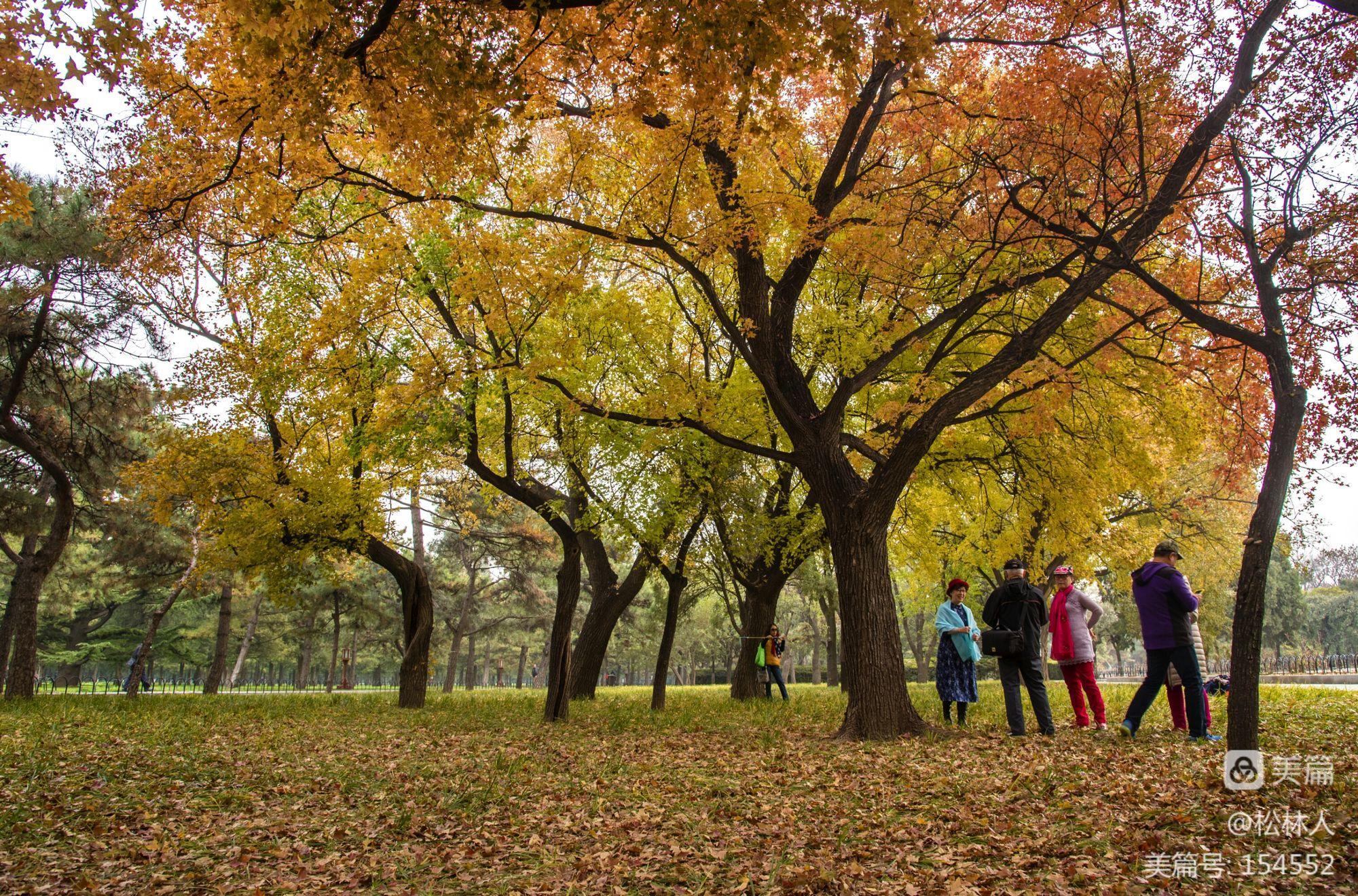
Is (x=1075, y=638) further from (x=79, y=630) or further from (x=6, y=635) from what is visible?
(x=79, y=630)

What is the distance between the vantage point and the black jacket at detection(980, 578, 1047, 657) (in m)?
8.19

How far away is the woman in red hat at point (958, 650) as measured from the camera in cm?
884

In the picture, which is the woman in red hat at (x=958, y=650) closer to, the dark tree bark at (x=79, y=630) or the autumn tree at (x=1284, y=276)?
the autumn tree at (x=1284, y=276)

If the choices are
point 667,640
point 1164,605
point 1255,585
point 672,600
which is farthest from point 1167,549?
point 667,640

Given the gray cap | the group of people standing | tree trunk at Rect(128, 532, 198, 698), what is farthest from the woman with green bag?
tree trunk at Rect(128, 532, 198, 698)

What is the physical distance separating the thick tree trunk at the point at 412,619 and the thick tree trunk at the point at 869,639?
9237 millimetres

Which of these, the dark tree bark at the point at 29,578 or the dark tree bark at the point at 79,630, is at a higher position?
the dark tree bark at the point at 29,578

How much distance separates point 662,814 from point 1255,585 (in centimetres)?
417

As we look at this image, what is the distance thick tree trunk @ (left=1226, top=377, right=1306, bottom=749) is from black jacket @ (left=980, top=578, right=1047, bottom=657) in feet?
10.2

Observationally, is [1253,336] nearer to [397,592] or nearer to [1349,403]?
[1349,403]

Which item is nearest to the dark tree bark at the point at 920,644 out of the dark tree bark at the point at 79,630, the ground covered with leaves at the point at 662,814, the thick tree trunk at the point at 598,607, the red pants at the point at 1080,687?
the thick tree trunk at the point at 598,607

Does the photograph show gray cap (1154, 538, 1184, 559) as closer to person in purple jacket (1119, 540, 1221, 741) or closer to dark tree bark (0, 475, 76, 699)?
person in purple jacket (1119, 540, 1221, 741)

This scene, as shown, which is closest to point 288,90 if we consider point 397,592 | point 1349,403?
point 1349,403

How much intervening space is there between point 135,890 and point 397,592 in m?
40.7
